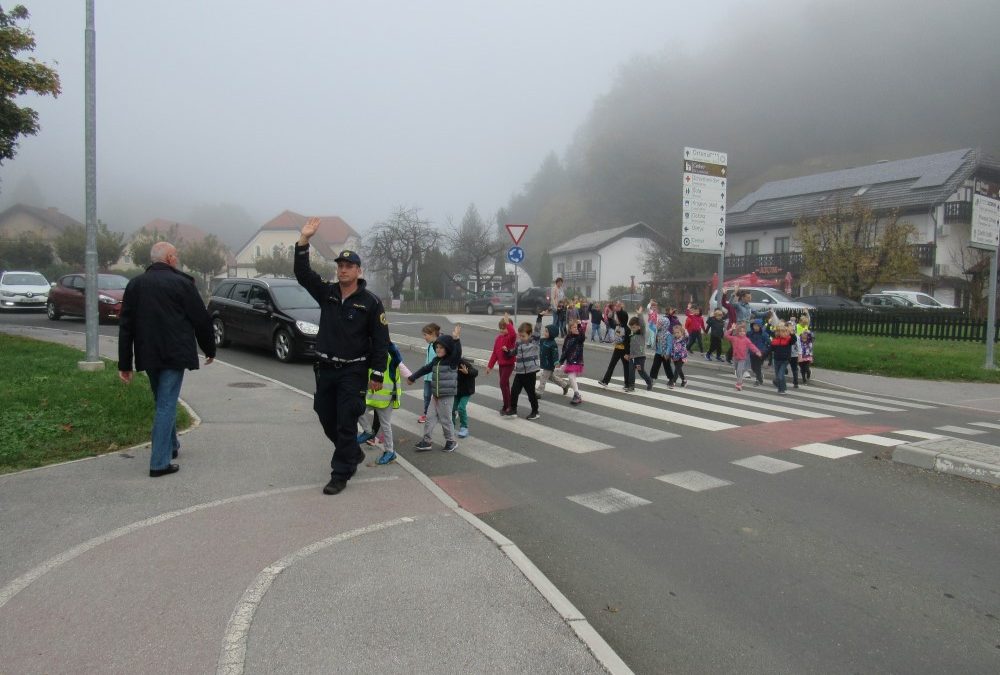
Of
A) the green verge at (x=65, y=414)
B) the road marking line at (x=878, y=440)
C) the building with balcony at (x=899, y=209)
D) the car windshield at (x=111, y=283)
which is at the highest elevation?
the building with balcony at (x=899, y=209)

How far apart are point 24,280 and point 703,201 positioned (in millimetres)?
24065

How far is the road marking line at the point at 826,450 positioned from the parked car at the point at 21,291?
82.2 ft

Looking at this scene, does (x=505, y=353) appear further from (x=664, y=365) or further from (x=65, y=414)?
(x=65, y=414)

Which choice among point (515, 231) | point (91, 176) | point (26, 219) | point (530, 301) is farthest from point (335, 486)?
point (26, 219)

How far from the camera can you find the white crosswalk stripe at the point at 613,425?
866 cm

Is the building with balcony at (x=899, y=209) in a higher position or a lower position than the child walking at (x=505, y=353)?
higher

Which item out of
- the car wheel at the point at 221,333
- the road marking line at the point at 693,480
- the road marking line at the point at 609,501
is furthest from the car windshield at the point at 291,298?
the road marking line at the point at 609,501

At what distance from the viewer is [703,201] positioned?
20.1 meters

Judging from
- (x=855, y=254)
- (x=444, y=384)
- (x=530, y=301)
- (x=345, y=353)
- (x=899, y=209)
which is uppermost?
(x=899, y=209)

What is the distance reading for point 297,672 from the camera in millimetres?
3033

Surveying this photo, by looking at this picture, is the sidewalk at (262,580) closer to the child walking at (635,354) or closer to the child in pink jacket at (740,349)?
the child walking at (635,354)

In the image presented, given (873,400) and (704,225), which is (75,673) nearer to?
(873,400)

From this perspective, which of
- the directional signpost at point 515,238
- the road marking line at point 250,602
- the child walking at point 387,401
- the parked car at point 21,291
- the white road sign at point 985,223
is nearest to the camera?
the road marking line at point 250,602

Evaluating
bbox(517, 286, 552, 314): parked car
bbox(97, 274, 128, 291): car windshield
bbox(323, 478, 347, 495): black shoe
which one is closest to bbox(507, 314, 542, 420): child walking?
bbox(323, 478, 347, 495): black shoe
